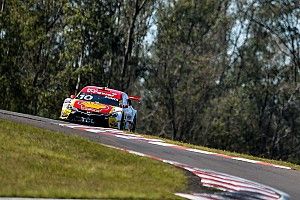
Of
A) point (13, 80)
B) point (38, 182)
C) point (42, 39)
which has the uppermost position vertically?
point (42, 39)

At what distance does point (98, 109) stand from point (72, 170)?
12160 millimetres

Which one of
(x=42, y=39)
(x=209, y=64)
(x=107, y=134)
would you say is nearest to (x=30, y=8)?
(x=42, y=39)

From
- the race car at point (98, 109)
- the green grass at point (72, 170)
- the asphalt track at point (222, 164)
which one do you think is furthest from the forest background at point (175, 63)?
the green grass at point (72, 170)

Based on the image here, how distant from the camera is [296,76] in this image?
56031mm

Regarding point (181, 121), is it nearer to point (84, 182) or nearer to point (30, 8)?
point (30, 8)

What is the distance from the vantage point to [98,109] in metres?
23.2

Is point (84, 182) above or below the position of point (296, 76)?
below

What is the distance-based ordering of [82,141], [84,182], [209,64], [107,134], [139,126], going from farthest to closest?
[139,126]
[209,64]
[107,134]
[82,141]
[84,182]

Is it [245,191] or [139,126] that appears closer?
[245,191]

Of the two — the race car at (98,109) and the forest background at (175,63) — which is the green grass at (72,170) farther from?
the forest background at (175,63)

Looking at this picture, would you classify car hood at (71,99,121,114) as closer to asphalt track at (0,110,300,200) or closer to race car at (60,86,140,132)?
race car at (60,86,140,132)

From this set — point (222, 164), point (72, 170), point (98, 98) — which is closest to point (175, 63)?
point (98, 98)

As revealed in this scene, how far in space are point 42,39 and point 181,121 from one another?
1510cm

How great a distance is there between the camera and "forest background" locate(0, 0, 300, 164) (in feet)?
158
